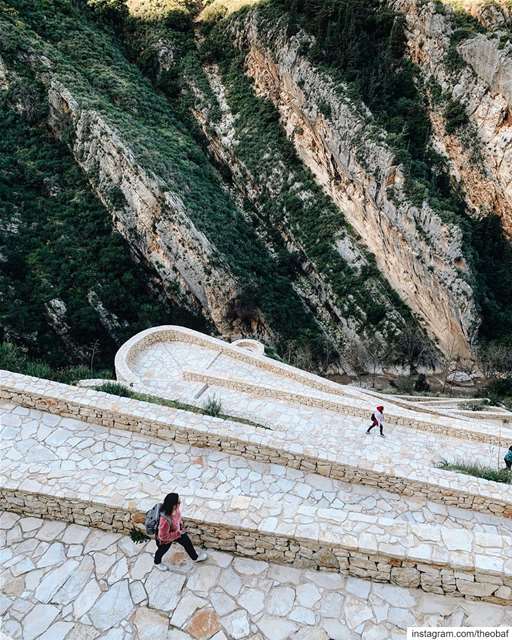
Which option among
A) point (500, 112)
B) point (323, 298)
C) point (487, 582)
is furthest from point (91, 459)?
point (500, 112)

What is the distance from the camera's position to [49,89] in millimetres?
28250

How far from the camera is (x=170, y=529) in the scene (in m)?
3.99

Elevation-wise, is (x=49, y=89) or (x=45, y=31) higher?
(x=45, y=31)

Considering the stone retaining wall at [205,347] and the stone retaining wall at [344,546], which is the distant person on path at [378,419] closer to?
the stone retaining wall at [205,347]

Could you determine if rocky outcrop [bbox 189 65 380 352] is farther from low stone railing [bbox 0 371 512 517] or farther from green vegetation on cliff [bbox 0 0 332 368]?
low stone railing [bbox 0 371 512 517]

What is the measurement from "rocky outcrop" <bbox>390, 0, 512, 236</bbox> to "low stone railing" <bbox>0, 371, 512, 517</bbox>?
85.8ft

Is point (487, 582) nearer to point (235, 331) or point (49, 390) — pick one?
point (49, 390)

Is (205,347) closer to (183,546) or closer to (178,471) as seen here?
(178,471)

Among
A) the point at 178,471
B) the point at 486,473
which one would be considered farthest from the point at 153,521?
the point at 486,473

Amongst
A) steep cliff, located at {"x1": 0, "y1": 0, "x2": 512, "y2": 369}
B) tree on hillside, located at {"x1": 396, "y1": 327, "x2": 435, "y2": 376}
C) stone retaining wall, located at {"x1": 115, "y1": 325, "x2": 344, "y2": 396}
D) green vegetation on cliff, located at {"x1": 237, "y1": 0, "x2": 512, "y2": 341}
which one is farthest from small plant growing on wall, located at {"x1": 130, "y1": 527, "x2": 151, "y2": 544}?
green vegetation on cliff, located at {"x1": 237, "y1": 0, "x2": 512, "y2": 341}

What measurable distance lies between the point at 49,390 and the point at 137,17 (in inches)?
1701

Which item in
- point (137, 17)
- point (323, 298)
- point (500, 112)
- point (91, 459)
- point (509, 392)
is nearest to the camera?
point (91, 459)

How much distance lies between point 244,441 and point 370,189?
2540 centimetres

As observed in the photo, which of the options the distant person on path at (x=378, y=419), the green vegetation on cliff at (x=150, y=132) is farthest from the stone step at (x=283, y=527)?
the green vegetation on cliff at (x=150, y=132)
